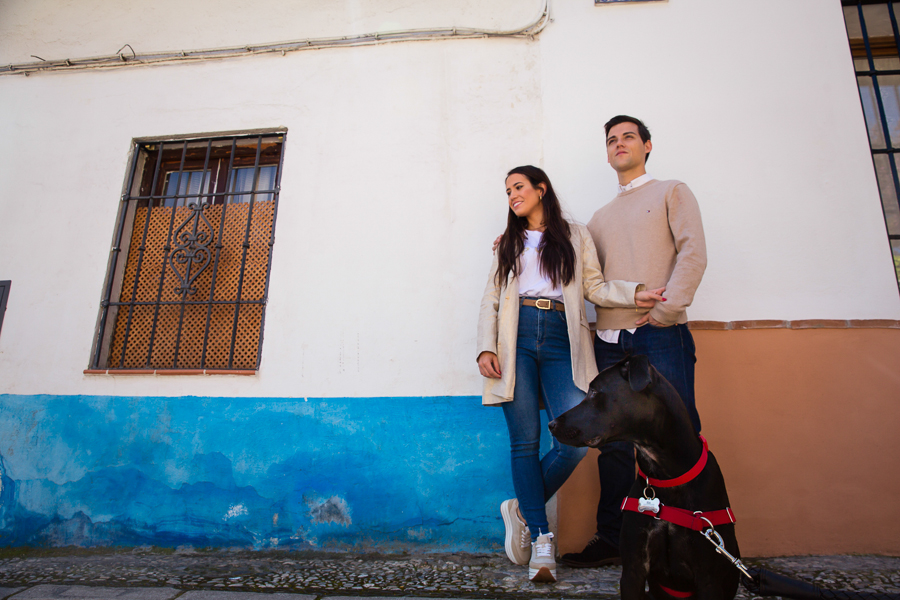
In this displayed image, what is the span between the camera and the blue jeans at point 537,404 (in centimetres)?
202

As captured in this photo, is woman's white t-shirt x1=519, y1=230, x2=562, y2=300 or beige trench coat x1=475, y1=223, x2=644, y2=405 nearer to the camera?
beige trench coat x1=475, y1=223, x2=644, y2=405

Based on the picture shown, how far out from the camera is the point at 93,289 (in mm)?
3160

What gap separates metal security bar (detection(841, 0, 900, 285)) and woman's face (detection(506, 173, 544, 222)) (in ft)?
8.09

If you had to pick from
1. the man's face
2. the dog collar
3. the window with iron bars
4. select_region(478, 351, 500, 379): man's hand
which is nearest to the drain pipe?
the window with iron bars

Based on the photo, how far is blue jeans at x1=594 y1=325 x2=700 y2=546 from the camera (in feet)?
6.58

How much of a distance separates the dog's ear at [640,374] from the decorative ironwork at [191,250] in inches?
110

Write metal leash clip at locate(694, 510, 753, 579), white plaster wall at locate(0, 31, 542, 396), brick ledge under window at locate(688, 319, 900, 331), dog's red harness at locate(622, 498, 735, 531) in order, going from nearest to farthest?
metal leash clip at locate(694, 510, 753, 579)
dog's red harness at locate(622, 498, 735, 531)
brick ledge under window at locate(688, 319, 900, 331)
white plaster wall at locate(0, 31, 542, 396)

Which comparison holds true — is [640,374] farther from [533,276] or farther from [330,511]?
[330,511]

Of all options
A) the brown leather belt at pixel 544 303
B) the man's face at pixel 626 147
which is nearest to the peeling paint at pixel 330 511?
the brown leather belt at pixel 544 303

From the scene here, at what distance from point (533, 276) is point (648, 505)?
1065 mm

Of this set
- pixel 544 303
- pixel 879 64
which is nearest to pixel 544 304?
pixel 544 303

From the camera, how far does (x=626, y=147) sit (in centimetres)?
229

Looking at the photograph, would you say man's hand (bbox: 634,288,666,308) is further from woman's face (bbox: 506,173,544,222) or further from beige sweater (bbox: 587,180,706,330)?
woman's face (bbox: 506,173,544,222)

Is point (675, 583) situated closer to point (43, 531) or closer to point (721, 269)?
point (721, 269)
